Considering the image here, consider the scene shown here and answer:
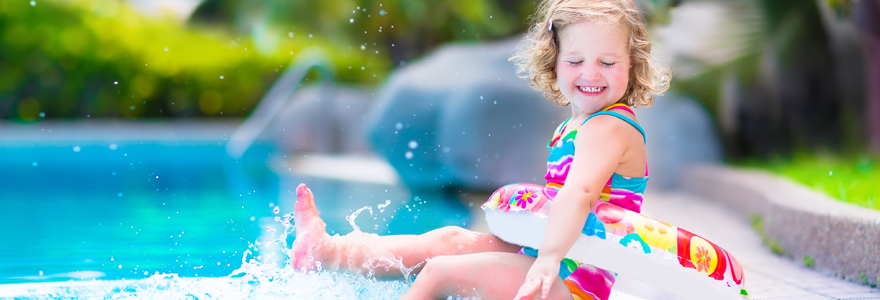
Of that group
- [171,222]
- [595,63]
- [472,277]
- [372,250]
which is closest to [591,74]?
[595,63]

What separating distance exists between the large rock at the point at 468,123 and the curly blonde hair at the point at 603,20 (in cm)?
448

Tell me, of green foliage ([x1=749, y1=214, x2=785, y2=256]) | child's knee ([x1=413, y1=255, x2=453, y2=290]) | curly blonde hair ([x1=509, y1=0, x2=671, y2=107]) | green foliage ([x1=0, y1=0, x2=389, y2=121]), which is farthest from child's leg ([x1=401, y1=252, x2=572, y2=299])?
green foliage ([x1=0, y1=0, x2=389, y2=121])

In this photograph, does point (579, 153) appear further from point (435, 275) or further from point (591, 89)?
point (435, 275)

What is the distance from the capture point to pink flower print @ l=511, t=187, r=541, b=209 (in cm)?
216

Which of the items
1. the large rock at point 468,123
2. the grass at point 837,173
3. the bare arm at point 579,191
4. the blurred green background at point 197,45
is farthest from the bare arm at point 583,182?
→ the blurred green background at point 197,45

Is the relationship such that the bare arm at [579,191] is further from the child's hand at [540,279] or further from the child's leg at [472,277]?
the child's leg at [472,277]

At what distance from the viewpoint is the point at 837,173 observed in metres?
5.41

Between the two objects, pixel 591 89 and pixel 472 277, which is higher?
pixel 591 89

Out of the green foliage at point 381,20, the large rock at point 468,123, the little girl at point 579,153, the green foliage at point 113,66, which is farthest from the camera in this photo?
the green foliage at point 113,66

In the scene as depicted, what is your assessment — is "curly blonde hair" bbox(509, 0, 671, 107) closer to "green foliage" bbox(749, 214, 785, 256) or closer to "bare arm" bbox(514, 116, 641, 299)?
"bare arm" bbox(514, 116, 641, 299)

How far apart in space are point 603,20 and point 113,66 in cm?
1666

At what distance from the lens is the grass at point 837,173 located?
399cm

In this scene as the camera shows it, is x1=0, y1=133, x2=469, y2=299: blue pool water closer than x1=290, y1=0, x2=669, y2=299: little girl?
→ No

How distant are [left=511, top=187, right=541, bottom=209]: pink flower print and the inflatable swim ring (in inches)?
1.2
